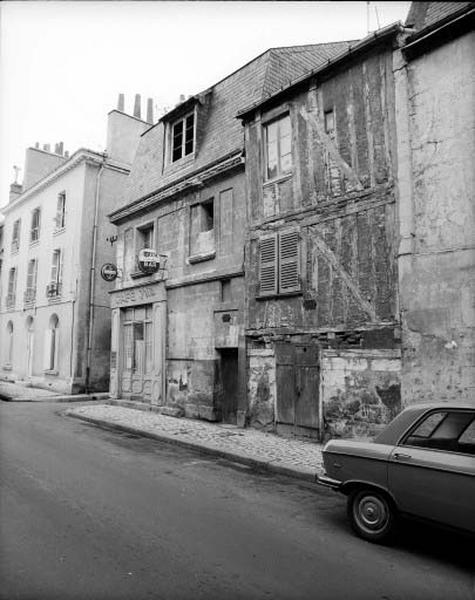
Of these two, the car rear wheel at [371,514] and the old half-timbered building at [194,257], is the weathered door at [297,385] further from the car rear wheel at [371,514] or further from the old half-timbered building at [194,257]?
the car rear wheel at [371,514]

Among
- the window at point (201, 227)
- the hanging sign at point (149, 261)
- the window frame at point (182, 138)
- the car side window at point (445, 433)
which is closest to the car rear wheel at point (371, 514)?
the car side window at point (445, 433)

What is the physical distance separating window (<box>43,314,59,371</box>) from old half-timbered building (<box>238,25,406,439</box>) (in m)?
12.9

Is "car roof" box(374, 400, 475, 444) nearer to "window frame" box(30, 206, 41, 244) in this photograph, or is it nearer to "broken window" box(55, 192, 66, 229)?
"broken window" box(55, 192, 66, 229)

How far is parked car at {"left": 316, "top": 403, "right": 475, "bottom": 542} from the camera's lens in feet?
13.4

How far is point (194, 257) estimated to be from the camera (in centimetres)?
1346

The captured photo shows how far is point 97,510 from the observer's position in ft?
17.1

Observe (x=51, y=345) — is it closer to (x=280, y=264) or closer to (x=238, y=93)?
(x=238, y=93)

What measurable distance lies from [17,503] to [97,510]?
3.17 feet

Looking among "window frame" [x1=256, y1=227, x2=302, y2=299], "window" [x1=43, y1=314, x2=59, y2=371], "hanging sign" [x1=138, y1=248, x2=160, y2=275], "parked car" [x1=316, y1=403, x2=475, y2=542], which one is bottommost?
"parked car" [x1=316, y1=403, x2=475, y2=542]

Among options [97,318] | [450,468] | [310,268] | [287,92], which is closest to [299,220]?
[310,268]

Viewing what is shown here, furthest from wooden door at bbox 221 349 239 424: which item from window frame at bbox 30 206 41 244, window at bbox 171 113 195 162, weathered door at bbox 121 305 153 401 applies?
window frame at bbox 30 206 41 244

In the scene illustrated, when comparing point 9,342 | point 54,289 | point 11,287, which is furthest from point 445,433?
point 11,287

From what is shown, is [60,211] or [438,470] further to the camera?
[60,211]

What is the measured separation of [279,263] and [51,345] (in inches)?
563
